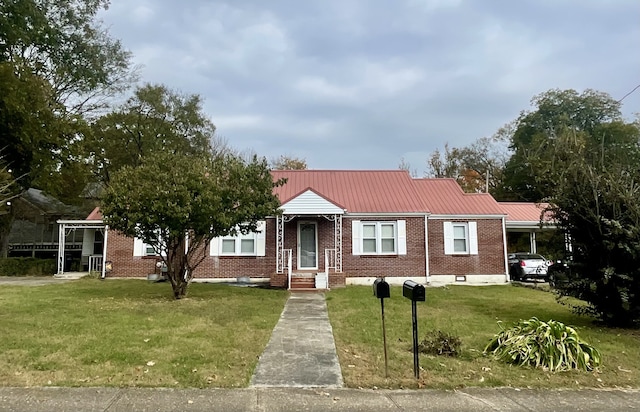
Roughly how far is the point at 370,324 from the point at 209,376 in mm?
4460

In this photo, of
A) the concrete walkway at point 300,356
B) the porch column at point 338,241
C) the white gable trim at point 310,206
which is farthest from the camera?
the porch column at point 338,241

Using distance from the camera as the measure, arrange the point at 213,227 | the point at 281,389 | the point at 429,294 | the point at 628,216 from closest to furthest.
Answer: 1. the point at 281,389
2. the point at 628,216
3. the point at 213,227
4. the point at 429,294

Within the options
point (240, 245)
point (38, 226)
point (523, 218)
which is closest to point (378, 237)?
point (240, 245)

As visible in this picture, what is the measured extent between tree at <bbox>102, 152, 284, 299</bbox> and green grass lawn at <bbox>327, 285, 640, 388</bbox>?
153 inches

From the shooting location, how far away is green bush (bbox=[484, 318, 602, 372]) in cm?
628

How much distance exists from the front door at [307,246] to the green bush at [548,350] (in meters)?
12.0

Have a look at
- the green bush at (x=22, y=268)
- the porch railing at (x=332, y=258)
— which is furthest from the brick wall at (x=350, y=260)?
the green bush at (x=22, y=268)

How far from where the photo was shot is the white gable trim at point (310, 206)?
56.6 ft

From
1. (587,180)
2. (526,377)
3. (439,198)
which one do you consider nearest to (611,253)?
(587,180)

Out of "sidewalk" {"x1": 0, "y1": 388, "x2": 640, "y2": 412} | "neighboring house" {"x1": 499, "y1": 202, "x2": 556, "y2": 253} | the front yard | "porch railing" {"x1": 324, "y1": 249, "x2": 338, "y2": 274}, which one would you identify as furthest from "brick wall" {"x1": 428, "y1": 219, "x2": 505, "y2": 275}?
"sidewalk" {"x1": 0, "y1": 388, "x2": 640, "y2": 412}

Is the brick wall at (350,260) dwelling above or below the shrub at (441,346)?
above

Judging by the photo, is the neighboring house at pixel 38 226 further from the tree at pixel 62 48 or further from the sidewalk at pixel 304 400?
the sidewalk at pixel 304 400

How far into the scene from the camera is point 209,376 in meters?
5.66

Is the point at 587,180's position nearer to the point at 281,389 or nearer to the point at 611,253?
the point at 611,253
